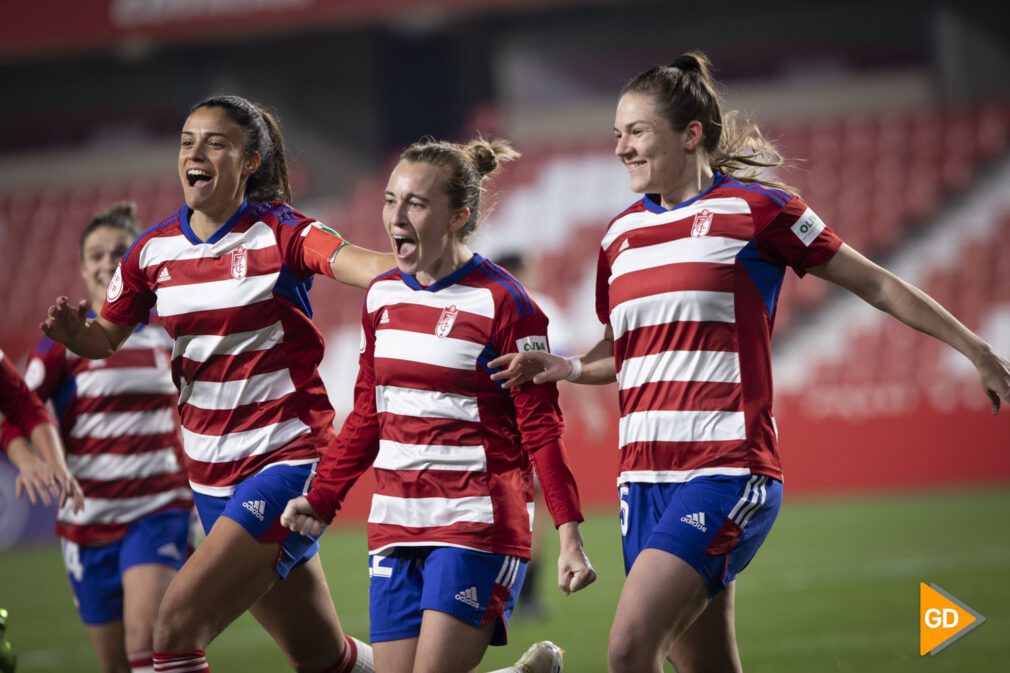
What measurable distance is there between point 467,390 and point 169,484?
223 centimetres

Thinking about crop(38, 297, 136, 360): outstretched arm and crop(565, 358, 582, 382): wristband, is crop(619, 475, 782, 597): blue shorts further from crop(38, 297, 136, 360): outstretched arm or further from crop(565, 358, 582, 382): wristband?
crop(38, 297, 136, 360): outstretched arm

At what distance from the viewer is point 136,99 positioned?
79.8ft

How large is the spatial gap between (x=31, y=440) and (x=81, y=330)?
79cm

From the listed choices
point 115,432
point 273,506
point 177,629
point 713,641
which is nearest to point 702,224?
point 713,641

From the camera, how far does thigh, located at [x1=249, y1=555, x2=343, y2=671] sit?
450 centimetres

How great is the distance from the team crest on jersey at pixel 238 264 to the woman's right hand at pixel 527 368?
99cm

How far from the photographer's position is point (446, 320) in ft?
13.0

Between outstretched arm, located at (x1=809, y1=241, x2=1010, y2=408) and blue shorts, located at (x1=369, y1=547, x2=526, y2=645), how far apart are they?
1.29m

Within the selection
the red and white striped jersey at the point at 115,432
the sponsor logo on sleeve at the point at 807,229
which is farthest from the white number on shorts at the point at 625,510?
the red and white striped jersey at the point at 115,432

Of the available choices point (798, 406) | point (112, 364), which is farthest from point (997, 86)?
point (112, 364)

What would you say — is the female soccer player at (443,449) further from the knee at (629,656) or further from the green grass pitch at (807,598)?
the green grass pitch at (807,598)

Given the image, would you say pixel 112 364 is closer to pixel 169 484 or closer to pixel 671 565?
pixel 169 484

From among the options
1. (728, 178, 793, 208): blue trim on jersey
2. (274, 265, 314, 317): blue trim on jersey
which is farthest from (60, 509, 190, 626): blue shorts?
(728, 178, 793, 208): blue trim on jersey

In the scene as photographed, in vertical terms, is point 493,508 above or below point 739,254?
below
